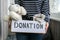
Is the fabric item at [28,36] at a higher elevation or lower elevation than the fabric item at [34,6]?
lower

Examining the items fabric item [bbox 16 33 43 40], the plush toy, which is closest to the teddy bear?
the plush toy

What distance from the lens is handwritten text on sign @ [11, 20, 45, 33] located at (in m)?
1.38

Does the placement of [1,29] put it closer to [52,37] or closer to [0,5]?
[0,5]

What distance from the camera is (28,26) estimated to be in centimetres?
139

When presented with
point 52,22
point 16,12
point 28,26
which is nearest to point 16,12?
point 16,12

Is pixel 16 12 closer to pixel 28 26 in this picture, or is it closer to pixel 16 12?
pixel 16 12

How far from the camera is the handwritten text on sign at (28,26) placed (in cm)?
138

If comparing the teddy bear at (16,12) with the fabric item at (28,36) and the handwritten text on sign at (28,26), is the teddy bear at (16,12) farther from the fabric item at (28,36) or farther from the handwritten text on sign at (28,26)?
the fabric item at (28,36)

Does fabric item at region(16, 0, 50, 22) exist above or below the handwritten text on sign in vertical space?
above

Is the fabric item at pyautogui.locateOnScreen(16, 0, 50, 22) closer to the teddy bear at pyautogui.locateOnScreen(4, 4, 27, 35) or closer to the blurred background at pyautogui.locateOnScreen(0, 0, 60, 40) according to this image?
the teddy bear at pyautogui.locateOnScreen(4, 4, 27, 35)

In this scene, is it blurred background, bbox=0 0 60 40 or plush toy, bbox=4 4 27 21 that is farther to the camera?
blurred background, bbox=0 0 60 40

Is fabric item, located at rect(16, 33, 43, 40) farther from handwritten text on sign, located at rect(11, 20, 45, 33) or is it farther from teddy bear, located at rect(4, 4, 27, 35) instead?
teddy bear, located at rect(4, 4, 27, 35)

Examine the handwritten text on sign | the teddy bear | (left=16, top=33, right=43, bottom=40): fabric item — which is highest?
the teddy bear

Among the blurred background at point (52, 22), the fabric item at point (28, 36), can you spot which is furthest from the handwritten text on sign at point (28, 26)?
the blurred background at point (52, 22)
